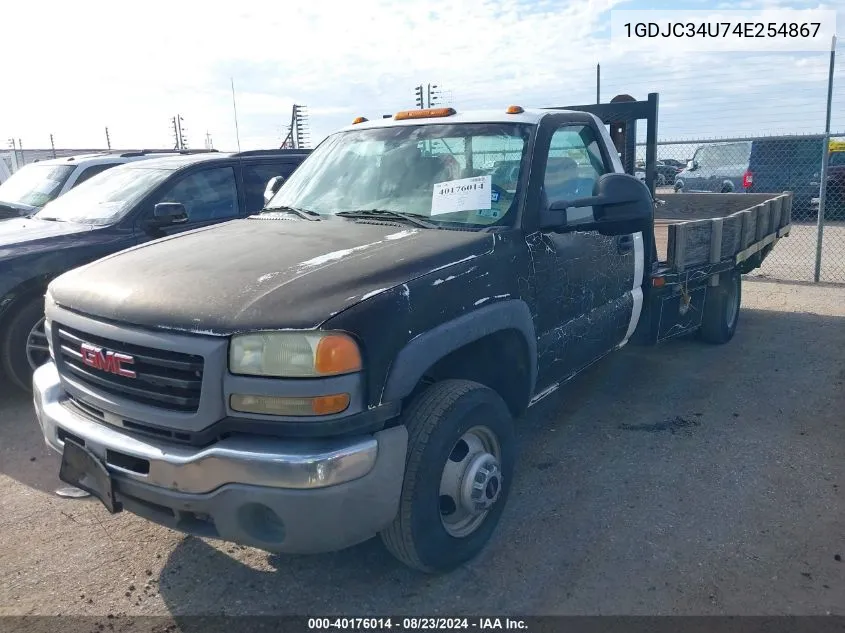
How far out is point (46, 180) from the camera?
788 centimetres

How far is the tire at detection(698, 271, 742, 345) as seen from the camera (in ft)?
20.8

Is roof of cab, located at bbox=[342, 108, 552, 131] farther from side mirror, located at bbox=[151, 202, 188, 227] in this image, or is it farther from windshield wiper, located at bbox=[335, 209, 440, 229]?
side mirror, located at bbox=[151, 202, 188, 227]

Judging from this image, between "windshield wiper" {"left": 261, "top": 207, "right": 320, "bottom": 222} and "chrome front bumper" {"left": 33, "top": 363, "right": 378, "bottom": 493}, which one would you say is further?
"windshield wiper" {"left": 261, "top": 207, "right": 320, "bottom": 222}

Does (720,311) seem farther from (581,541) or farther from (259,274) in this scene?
(259,274)

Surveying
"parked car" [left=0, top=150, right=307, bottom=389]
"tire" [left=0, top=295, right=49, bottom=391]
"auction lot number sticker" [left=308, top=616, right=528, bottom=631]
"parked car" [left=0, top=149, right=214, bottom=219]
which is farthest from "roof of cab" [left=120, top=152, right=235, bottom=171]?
"auction lot number sticker" [left=308, top=616, right=528, bottom=631]

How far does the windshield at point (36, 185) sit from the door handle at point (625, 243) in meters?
6.12

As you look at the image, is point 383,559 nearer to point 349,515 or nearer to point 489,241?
point 349,515

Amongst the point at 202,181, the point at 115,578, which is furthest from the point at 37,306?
the point at 115,578

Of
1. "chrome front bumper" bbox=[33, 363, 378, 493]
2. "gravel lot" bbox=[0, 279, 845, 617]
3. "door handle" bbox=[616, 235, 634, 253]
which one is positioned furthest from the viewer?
"door handle" bbox=[616, 235, 634, 253]

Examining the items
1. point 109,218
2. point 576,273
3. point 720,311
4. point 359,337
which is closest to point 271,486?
point 359,337

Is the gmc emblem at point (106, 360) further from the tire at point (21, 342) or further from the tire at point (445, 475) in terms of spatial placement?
the tire at point (21, 342)

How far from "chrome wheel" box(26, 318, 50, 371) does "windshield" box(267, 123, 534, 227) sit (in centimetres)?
214

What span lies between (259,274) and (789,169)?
16379mm

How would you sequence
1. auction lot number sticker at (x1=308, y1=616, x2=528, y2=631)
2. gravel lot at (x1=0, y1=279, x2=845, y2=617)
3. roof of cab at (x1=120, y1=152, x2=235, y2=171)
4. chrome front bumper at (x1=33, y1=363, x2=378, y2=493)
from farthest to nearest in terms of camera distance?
roof of cab at (x1=120, y1=152, x2=235, y2=171) → gravel lot at (x1=0, y1=279, x2=845, y2=617) → auction lot number sticker at (x1=308, y1=616, x2=528, y2=631) → chrome front bumper at (x1=33, y1=363, x2=378, y2=493)
